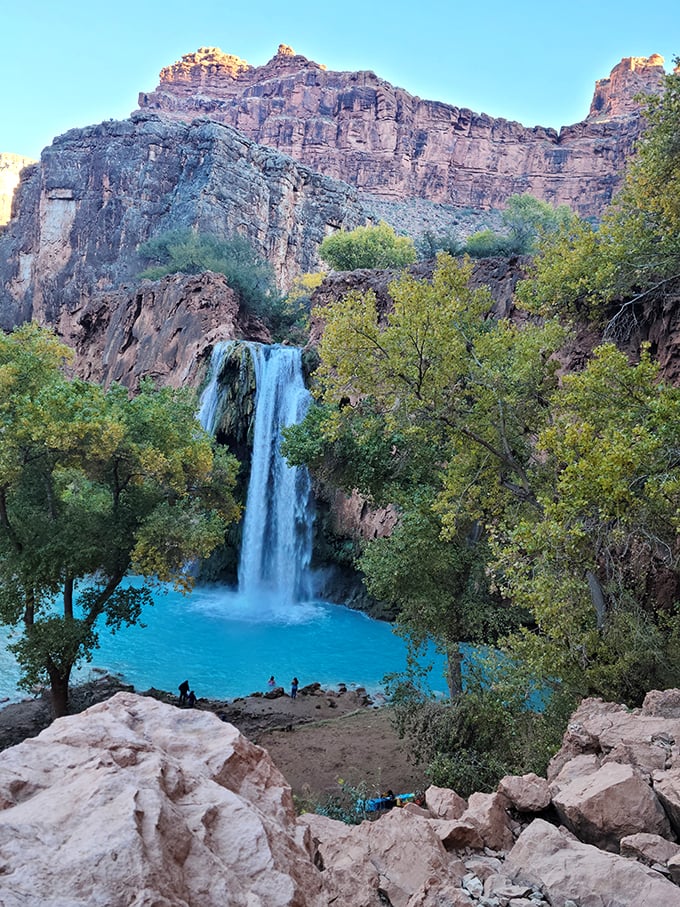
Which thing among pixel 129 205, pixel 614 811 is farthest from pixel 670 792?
pixel 129 205

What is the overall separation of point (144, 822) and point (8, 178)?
233ft

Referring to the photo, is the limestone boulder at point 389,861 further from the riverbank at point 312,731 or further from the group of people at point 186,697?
the group of people at point 186,697

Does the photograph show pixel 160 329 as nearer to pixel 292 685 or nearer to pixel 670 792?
pixel 292 685

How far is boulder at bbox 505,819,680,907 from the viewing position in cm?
324

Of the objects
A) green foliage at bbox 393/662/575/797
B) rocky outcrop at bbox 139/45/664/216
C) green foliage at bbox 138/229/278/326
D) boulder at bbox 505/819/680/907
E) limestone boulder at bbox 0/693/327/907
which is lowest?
green foliage at bbox 393/662/575/797

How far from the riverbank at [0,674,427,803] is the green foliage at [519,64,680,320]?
417 inches

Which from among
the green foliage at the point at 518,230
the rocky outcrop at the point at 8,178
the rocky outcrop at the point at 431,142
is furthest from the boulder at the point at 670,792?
the rocky outcrop at the point at 431,142

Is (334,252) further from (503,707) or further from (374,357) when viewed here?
(503,707)

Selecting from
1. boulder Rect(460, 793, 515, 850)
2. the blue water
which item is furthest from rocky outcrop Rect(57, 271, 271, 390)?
boulder Rect(460, 793, 515, 850)

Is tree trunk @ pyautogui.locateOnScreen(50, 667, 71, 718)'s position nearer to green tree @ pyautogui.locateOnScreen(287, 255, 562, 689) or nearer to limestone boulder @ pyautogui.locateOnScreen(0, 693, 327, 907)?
green tree @ pyautogui.locateOnScreen(287, 255, 562, 689)

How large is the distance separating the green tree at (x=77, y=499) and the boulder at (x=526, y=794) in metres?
8.25

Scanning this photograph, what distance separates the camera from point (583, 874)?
347 cm

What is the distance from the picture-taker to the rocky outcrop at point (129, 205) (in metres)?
51.4

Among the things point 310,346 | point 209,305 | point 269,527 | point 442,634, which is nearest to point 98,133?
point 209,305
